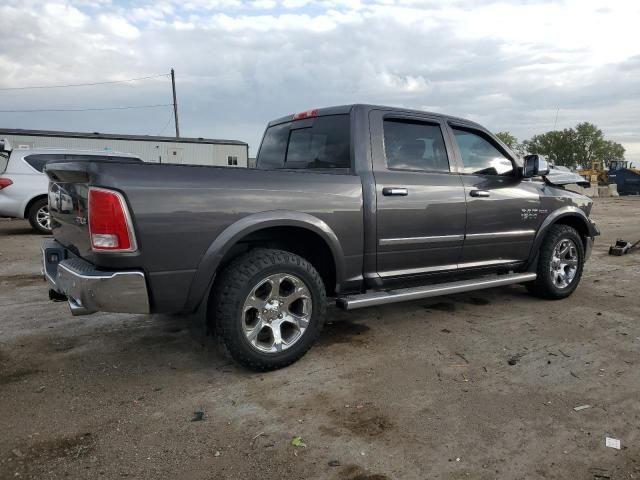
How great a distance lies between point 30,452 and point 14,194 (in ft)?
28.1

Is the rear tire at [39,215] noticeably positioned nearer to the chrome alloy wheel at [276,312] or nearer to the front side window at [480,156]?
the chrome alloy wheel at [276,312]

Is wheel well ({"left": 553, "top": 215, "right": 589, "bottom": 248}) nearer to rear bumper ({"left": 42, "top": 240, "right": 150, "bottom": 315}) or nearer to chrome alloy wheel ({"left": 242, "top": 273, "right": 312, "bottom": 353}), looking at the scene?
chrome alloy wheel ({"left": 242, "top": 273, "right": 312, "bottom": 353})

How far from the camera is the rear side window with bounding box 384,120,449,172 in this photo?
12.9ft

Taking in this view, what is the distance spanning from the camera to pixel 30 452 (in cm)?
238

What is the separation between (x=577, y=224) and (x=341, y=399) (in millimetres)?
3799

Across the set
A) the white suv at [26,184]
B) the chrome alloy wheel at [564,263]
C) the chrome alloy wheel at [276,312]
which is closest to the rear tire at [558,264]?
the chrome alloy wheel at [564,263]

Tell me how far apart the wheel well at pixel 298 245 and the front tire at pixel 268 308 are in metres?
0.15

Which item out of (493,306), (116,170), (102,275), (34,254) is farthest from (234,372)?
(34,254)

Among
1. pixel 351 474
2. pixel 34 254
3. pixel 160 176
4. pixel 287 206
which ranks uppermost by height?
pixel 160 176

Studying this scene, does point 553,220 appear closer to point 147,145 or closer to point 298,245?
point 298,245

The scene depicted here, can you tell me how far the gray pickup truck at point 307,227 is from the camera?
280 cm

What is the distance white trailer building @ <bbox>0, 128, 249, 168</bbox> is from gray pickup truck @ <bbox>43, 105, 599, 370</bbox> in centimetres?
1839

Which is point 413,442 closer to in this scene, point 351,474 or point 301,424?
point 351,474

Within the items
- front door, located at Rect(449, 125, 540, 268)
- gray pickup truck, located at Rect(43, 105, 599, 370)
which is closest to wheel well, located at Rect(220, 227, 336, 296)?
gray pickup truck, located at Rect(43, 105, 599, 370)
